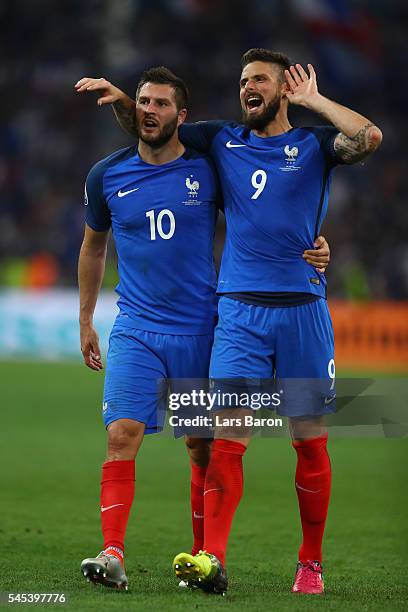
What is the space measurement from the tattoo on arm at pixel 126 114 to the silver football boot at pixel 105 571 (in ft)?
6.80

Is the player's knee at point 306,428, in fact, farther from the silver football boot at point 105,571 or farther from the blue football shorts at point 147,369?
the silver football boot at point 105,571

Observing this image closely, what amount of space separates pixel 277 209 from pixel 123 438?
1270 mm

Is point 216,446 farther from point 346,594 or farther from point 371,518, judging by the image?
point 371,518

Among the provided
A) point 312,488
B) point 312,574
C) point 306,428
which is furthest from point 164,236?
point 312,574

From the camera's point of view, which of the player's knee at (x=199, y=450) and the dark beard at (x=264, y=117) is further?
the player's knee at (x=199, y=450)

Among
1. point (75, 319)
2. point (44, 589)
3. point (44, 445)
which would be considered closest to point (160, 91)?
point (44, 589)

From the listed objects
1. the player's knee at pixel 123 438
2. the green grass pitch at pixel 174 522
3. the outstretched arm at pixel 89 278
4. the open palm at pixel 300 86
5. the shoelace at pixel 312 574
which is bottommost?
the green grass pitch at pixel 174 522

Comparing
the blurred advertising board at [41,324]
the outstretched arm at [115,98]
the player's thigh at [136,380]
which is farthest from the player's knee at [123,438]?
the blurred advertising board at [41,324]

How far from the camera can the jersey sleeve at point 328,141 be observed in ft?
18.7

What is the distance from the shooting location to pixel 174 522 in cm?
801

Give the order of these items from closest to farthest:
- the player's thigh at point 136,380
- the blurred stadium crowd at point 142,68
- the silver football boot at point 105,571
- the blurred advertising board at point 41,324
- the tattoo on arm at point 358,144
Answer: the silver football boot at point 105,571
the tattoo on arm at point 358,144
the player's thigh at point 136,380
the blurred advertising board at point 41,324
the blurred stadium crowd at point 142,68

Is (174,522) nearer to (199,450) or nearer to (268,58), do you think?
(199,450)

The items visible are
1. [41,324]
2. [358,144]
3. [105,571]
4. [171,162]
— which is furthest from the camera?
[41,324]

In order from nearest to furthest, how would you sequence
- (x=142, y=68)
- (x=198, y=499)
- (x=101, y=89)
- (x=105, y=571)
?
(x=105, y=571)
(x=101, y=89)
(x=198, y=499)
(x=142, y=68)
